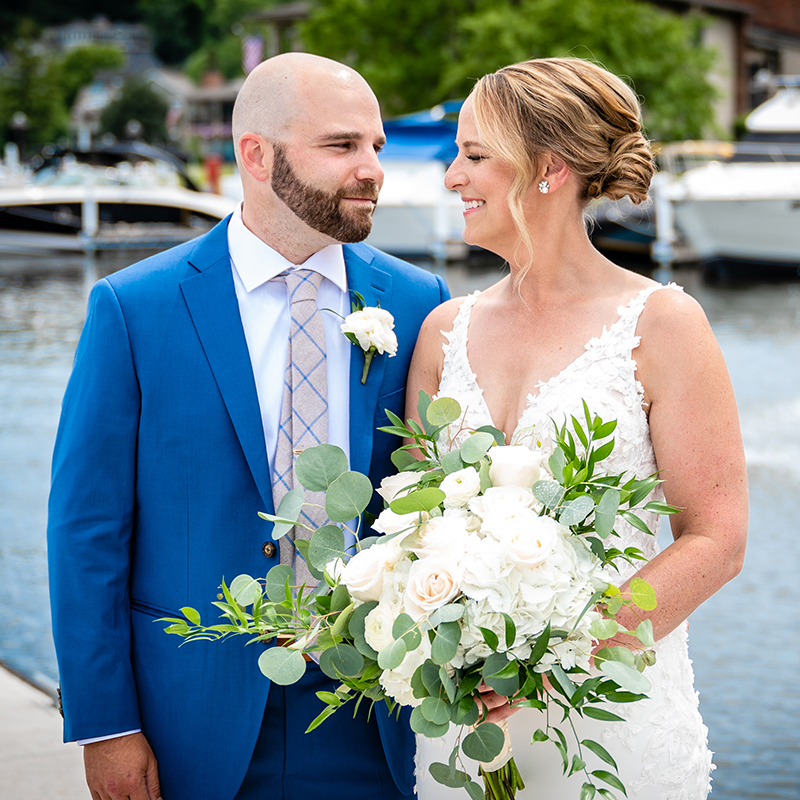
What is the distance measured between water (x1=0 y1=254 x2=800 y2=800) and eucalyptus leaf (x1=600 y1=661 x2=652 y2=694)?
3.17 meters

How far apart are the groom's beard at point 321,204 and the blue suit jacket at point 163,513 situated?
0.23 metres

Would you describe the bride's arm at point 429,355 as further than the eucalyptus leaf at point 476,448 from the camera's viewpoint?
Yes

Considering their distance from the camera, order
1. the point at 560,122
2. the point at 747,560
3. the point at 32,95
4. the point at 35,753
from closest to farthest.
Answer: the point at 560,122 → the point at 35,753 → the point at 747,560 → the point at 32,95

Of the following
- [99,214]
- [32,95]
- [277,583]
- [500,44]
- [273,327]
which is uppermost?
[500,44]

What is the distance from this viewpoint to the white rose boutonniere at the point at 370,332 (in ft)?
7.74

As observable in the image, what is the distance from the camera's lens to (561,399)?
2.28 meters

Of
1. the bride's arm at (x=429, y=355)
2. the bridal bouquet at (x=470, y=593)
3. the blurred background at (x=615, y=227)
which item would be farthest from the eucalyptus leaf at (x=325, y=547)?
the blurred background at (x=615, y=227)

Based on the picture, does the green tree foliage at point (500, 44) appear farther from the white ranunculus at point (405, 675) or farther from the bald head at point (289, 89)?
the white ranunculus at point (405, 675)

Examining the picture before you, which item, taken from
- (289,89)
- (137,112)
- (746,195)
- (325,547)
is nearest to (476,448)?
(325,547)

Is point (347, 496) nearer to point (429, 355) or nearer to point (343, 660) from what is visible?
point (343, 660)

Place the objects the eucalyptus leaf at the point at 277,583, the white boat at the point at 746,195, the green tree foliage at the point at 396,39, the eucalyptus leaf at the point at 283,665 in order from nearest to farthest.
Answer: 1. the eucalyptus leaf at the point at 283,665
2. the eucalyptus leaf at the point at 277,583
3. the white boat at the point at 746,195
4. the green tree foliage at the point at 396,39

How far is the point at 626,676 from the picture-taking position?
66.8 inches

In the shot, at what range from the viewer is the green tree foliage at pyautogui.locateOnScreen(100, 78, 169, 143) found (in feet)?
242

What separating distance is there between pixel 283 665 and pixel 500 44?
2807 centimetres
